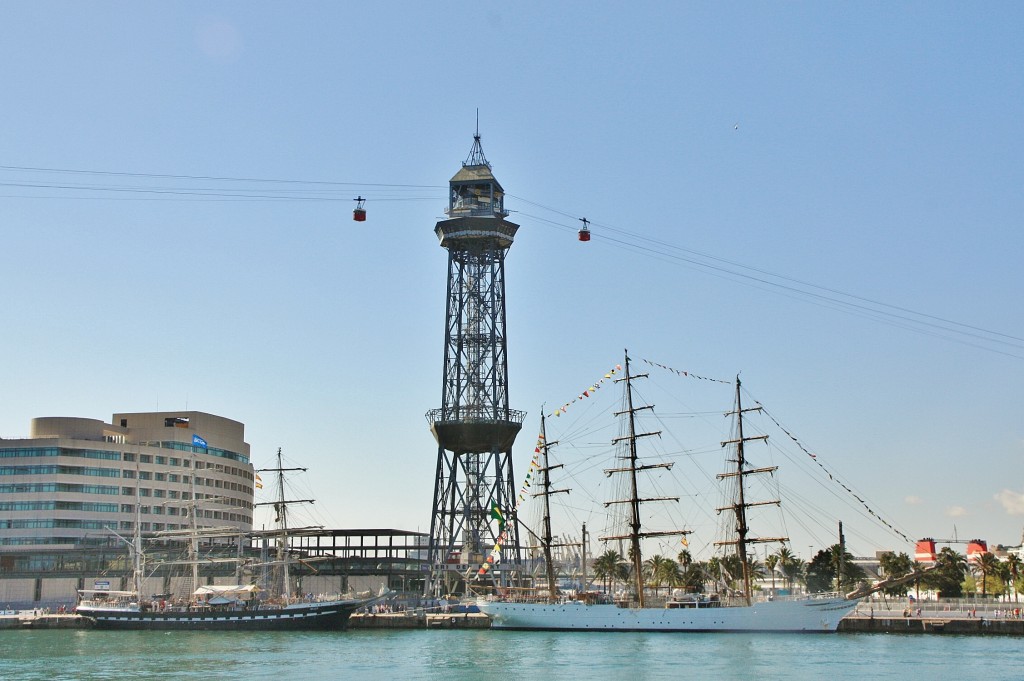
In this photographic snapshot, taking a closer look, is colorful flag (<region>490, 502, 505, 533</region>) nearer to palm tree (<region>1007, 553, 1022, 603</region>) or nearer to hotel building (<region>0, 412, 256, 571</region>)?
hotel building (<region>0, 412, 256, 571</region>)

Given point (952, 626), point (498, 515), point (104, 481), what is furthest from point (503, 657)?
point (104, 481)

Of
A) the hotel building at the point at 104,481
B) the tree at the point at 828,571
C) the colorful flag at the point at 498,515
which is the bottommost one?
the tree at the point at 828,571

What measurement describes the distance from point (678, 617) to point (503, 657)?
35.8m

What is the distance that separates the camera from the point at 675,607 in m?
120

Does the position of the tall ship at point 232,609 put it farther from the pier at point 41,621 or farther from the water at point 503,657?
the water at point 503,657

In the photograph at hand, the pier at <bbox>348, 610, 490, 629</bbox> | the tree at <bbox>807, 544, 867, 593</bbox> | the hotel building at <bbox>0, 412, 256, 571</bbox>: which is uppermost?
the hotel building at <bbox>0, 412, 256, 571</bbox>

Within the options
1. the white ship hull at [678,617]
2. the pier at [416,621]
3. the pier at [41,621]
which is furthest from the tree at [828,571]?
the pier at [41,621]

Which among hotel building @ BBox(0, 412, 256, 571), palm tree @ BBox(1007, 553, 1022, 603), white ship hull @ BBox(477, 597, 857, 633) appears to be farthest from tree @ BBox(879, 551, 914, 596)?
hotel building @ BBox(0, 412, 256, 571)

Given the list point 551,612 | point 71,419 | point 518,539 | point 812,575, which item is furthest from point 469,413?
point 71,419

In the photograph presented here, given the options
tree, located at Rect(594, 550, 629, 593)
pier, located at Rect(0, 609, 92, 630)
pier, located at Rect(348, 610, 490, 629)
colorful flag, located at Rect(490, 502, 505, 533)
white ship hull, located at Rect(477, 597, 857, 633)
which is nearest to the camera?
white ship hull, located at Rect(477, 597, 857, 633)

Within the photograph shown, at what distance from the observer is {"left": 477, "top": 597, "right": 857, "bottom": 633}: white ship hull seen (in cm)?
11306

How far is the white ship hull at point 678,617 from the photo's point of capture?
113 m

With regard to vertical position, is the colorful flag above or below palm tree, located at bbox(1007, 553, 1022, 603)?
above

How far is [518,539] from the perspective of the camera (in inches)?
5719
